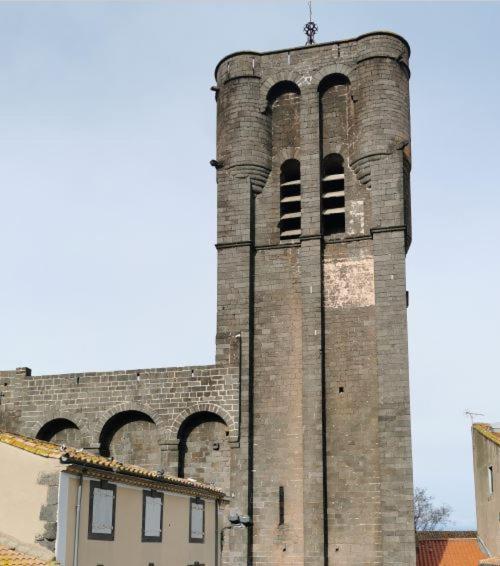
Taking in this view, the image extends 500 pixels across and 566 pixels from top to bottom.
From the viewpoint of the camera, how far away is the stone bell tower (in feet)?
88.2

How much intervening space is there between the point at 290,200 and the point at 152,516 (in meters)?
14.5

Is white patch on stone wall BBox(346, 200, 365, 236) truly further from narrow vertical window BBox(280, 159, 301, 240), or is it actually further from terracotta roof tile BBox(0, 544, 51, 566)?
terracotta roof tile BBox(0, 544, 51, 566)

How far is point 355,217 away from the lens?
1176 inches

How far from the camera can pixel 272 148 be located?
104 feet

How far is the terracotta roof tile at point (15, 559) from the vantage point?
15.3 m

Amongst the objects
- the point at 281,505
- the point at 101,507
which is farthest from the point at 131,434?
the point at 101,507

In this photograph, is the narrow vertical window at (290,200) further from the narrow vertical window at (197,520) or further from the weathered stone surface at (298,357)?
the narrow vertical window at (197,520)

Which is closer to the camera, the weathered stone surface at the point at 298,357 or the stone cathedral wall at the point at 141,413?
the weathered stone surface at the point at 298,357

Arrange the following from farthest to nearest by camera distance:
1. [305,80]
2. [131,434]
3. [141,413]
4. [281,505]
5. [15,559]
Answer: [305,80] < [131,434] < [141,413] < [281,505] < [15,559]

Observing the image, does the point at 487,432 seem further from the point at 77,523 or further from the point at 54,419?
the point at 77,523

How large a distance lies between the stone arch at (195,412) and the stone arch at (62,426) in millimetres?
3120

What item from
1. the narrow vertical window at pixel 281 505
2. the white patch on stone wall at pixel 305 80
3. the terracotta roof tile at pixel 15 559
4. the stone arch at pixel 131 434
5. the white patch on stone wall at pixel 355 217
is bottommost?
the terracotta roof tile at pixel 15 559

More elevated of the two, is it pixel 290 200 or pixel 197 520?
pixel 290 200

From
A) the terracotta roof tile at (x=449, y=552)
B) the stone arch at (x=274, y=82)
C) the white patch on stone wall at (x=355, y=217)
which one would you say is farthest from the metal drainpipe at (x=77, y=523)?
the terracotta roof tile at (x=449, y=552)
